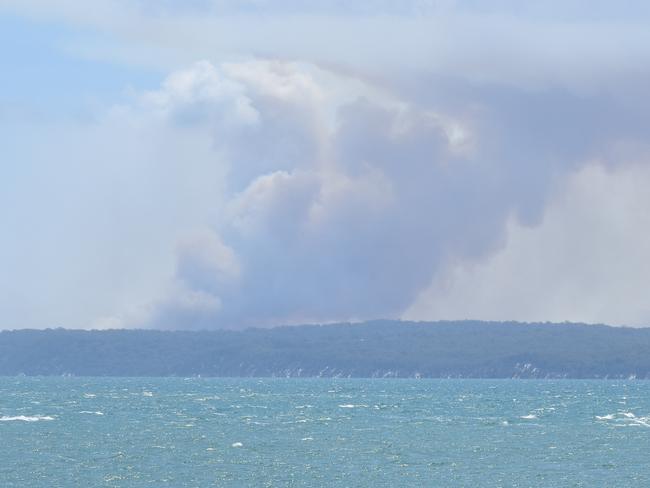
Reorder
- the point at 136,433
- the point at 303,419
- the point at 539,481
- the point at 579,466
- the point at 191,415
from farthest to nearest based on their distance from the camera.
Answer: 1. the point at 191,415
2. the point at 303,419
3. the point at 136,433
4. the point at 579,466
5. the point at 539,481

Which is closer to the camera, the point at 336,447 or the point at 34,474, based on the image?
the point at 34,474

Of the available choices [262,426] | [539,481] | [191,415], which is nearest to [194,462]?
[539,481]

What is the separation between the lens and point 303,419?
185875 millimetres

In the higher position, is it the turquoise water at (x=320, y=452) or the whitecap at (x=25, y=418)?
the whitecap at (x=25, y=418)

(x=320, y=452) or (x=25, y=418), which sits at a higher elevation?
(x=25, y=418)

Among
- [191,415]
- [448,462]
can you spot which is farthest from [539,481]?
[191,415]

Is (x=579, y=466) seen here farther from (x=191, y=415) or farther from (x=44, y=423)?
(x=191, y=415)

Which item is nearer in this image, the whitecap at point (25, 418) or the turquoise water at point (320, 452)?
the turquoise water at point (320, 452)

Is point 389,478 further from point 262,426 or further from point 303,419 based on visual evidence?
point 303,419

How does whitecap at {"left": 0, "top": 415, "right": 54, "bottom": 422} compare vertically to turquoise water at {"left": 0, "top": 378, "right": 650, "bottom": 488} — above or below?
above

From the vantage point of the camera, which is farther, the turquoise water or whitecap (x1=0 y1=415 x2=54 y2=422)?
whitecap (x1=0 y1=415 x2=54 y2=422)

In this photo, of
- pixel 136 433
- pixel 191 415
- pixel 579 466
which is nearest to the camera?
pixel 579 466

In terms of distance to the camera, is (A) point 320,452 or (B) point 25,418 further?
(B) point 25,418

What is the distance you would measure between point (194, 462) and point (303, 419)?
7153 centimetres
